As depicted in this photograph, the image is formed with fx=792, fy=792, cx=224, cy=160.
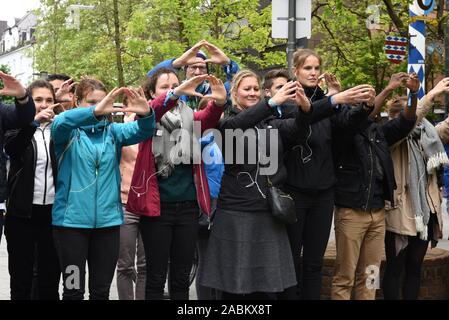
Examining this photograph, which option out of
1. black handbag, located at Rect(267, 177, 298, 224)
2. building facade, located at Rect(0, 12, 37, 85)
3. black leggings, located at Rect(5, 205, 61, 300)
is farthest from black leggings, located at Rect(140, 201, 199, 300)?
building facade, located at Rect(0, 12, 37, 85)

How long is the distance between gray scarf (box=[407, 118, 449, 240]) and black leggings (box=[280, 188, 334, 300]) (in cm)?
99

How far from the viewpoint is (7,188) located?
606cm

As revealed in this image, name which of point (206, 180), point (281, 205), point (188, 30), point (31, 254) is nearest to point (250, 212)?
point (281, 205)

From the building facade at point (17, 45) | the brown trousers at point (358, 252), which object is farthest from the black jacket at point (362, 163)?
the building facade at point (17, 45)

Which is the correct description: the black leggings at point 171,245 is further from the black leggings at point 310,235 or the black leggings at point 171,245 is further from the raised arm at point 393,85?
the raised arm at point 393,85

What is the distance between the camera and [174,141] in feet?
20.5

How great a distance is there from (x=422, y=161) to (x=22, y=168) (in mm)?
3541

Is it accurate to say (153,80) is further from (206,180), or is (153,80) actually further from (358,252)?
(358,252)

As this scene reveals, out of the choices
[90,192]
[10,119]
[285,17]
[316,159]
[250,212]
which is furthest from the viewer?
[285,17]

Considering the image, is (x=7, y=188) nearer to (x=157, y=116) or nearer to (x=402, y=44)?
(x=157, y=116)

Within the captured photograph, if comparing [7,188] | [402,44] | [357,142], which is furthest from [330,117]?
[402,44]

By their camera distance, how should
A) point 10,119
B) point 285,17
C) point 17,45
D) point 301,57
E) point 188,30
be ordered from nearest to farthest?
point 10,119 → point 301,57 → point 285,17 → point 188,30 → point 17,45

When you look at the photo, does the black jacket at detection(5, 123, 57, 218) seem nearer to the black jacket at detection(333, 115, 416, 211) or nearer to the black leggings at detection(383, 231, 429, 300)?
the black jacket at detection(333, 115, 416, 211)

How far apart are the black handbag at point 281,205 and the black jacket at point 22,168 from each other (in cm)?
174
